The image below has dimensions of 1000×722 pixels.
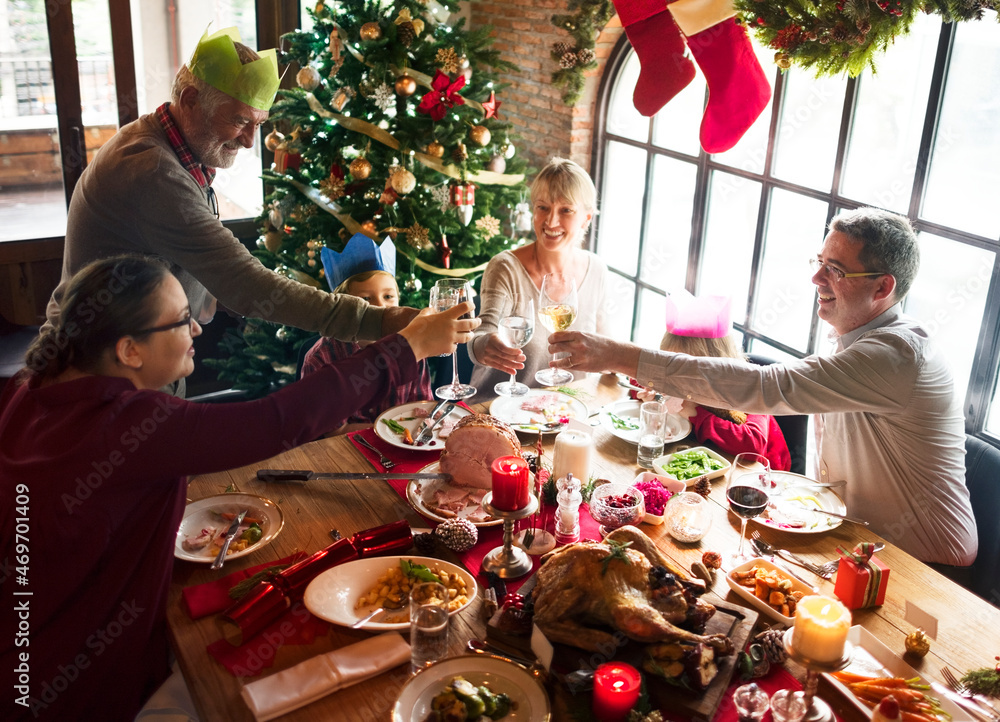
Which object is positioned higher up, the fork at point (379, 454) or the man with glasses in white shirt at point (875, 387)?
the man with glasses in white shirt at point (875, 387)

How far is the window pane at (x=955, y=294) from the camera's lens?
2740mm

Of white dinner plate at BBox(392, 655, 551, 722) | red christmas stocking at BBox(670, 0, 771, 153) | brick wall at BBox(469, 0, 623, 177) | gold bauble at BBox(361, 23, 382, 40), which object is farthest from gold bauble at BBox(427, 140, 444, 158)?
white dinner plate at BBox(392, 655, 551, 722)

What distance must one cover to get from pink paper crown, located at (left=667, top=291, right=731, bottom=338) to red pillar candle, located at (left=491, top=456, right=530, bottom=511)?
1133 millimetres

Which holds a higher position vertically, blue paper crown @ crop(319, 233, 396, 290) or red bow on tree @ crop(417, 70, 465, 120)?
red bow on tree @ crop(417, 70, 465, 120)

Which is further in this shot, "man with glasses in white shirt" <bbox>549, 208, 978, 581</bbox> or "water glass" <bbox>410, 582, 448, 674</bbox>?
"man with glasses in white shirt" <bbox>549, 208, 978, 581</bbox>

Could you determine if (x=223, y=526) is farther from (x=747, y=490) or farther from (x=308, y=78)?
(x=308, y=78)

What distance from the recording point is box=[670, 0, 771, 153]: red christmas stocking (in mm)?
2770

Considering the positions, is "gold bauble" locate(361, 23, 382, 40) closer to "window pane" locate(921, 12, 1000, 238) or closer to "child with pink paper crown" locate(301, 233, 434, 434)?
"child with pink paper crown" locate(301, 233, 434, 434)

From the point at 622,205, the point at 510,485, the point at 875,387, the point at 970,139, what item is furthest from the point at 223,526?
the point at 622,205

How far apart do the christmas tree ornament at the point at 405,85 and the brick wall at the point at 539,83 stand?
0.81m

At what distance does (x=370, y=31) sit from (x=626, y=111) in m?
1.46

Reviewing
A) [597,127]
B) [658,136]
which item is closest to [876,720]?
[658,136]

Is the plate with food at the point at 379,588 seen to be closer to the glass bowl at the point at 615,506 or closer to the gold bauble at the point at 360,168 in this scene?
the glass bowl at the point at 615,506

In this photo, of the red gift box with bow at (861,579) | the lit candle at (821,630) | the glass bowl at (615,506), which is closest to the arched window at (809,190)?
the red gift box with bow at (861,579)
